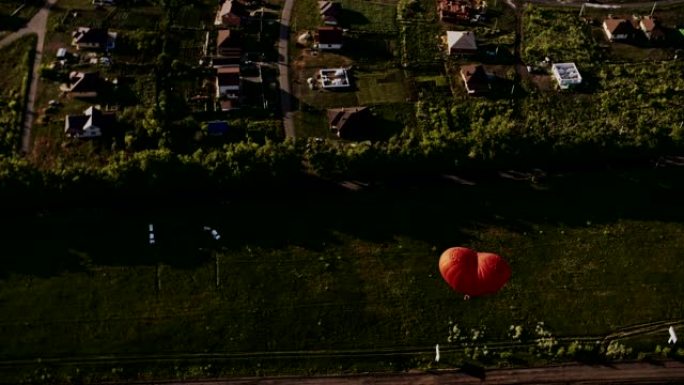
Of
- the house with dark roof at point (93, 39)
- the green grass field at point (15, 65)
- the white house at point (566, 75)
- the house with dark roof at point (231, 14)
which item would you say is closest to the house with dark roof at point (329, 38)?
the house with dark roof at point (231, 14)

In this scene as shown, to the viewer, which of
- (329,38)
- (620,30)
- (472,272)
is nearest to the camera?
(472,272)

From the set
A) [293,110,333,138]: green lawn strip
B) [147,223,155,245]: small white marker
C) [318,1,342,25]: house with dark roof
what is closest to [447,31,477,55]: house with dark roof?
[318,1,342,25]: house with dark roof

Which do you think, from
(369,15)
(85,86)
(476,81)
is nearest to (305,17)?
(369,15)

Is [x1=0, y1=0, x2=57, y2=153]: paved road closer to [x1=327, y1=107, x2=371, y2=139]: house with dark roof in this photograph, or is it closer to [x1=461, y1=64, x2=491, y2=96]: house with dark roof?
[x1=327, y1=107, x2=371, y2=139]: house with dark roof

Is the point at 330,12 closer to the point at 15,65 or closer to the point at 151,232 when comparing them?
the point at 15,65

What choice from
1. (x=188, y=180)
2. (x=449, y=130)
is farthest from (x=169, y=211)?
(x=449, y=130)

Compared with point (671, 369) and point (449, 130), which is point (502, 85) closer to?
point (449, 130)

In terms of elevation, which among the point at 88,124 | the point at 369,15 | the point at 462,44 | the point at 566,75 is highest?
the point at 369,15
